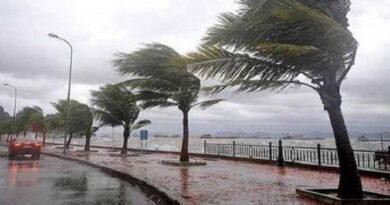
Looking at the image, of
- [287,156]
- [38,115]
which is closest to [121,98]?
[287,156]

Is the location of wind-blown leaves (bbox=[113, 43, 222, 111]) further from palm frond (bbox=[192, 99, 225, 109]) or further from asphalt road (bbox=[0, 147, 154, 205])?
asphalt road (bbox=[0, 147, 154, 205])

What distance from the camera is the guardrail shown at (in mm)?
18141

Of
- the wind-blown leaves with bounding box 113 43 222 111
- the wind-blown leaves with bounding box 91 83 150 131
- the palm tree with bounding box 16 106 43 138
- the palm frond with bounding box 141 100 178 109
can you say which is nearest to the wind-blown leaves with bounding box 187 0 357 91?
the wind-blown leaves with bounding box 113 43 222 111

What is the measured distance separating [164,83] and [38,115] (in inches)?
1703

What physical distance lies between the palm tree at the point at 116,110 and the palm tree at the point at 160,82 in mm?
10021

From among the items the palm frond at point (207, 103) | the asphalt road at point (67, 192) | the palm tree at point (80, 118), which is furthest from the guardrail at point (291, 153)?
the palm tree at point (80, 118)

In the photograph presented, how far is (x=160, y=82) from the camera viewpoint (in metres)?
21.0

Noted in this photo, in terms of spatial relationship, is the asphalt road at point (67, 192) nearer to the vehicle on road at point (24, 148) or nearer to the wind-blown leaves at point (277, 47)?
the wind-blown leaves at point (277, 47)

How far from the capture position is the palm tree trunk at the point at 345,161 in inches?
357

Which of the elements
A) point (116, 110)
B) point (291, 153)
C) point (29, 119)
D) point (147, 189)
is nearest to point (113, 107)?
point (116, 110)

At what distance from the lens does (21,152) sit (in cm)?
2958

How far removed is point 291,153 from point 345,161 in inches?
515

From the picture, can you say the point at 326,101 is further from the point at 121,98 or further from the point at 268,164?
the point at 121,98

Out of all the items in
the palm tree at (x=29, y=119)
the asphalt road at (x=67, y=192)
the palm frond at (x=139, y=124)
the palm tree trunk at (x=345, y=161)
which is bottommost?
the asphalt road at (x=67, y=192)
